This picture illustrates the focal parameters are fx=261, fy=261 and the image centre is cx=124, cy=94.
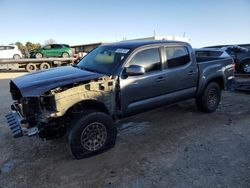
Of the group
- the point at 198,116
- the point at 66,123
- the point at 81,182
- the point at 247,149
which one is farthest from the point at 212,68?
the point at 81,182

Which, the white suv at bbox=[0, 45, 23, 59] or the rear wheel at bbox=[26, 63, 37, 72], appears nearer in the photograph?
the rear wheel at bbox=[26, 63, 37, 72]

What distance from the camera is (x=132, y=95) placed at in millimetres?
4703

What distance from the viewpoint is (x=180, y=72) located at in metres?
5.49

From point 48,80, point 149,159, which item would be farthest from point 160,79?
point 48,80

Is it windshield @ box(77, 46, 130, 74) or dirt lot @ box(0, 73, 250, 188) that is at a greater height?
windshield @ box(77, 46, 130, 74)

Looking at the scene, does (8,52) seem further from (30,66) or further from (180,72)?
(180,72)

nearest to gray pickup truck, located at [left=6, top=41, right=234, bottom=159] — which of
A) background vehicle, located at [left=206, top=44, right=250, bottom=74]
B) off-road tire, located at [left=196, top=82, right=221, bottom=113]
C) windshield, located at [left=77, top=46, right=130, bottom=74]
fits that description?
windshield, located at [left=77, top=46, right=130, bottom=74]

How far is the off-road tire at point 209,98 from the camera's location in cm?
632

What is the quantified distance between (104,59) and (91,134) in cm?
156

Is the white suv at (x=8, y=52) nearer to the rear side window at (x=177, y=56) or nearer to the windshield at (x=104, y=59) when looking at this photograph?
the windshield at (x=104, y=59)

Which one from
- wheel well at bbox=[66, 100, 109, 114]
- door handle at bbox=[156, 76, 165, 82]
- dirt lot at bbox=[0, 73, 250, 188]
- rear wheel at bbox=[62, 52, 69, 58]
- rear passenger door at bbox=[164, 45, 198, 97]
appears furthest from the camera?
rear wheel at bbox=[62, 52, 69, 58]

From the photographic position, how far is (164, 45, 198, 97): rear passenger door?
5312mm

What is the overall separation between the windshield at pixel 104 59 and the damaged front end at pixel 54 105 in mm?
417

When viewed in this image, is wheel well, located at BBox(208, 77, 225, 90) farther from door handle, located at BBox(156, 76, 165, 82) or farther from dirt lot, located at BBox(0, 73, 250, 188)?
door handle, located at BBox(156, 76, 165, 82)
